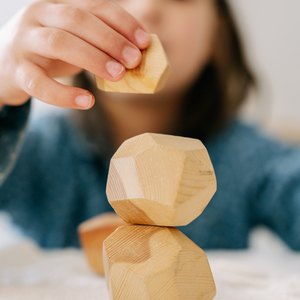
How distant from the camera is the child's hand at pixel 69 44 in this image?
0.86 ft

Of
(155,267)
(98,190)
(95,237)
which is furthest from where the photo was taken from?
(98,190)

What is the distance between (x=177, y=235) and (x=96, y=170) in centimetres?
52

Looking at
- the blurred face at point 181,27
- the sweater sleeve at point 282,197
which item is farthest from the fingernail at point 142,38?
the sweater sleeve at point 282,197

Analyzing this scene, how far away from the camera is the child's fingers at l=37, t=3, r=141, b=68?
26cm

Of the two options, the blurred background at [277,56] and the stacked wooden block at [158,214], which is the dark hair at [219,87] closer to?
the blurred background at [277,56]

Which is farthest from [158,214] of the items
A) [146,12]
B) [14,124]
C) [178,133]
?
[178,133]

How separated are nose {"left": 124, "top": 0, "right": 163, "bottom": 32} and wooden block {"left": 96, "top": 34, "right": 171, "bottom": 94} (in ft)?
1.03

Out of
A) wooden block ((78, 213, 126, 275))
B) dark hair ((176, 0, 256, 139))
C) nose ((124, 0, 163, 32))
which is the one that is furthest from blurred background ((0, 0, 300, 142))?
wooden block ((78, 213, 126, 275))

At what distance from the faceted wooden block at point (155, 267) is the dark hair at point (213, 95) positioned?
543 mm

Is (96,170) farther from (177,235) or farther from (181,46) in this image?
(177,235)

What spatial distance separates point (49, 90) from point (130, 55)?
0.28 feet

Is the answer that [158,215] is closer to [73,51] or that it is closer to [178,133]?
[73,51]

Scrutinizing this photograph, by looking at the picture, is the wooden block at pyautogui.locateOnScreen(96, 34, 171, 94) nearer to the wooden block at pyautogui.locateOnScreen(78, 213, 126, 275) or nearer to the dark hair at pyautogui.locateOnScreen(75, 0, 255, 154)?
the wooden block at pyautogui.locateOnScreen(78, 213, 126, 275)

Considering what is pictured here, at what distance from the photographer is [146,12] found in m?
0.55
